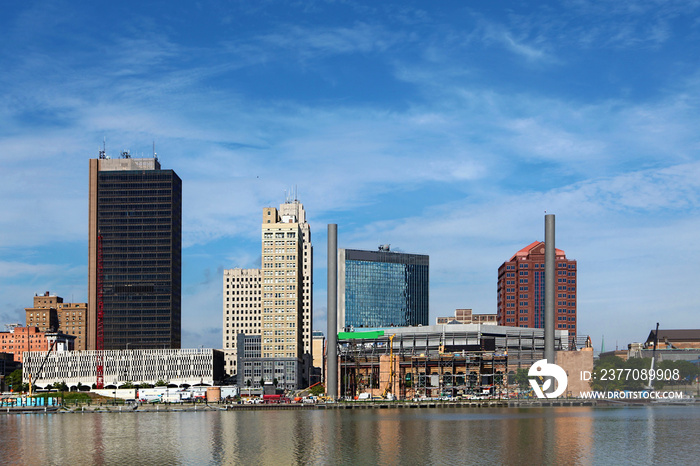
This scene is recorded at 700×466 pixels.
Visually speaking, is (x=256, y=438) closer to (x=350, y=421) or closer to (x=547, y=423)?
(x=350, y=421)

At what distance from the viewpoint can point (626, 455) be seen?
351 ft

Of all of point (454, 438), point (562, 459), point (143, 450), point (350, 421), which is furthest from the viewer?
point (350, 421)

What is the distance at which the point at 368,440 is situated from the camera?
124438 millimetres

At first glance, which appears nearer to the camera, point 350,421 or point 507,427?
point 507,427

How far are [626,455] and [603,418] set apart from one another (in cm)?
6644

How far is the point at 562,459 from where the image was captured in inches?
3994

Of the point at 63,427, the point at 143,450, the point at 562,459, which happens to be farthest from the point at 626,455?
the point at 63,427

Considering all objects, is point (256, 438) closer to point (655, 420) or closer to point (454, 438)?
point (454, 438)

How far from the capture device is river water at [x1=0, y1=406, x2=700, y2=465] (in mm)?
105062

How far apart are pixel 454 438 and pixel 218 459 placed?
37.9 m

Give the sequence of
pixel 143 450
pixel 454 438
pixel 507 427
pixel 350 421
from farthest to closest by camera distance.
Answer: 1. pixel 350 421
2. pixel 507 427
3. pixel 454 438
4. pixel 143 450

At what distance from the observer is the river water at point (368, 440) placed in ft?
345

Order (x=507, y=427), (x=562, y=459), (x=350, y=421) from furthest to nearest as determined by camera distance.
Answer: (x=350, y=421) → (x=507, y=427) → (x=562, y=459)

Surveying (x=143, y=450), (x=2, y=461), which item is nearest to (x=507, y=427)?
(x=143, y=450)
